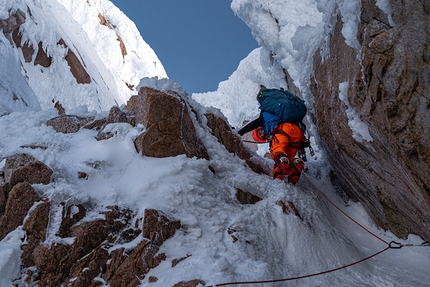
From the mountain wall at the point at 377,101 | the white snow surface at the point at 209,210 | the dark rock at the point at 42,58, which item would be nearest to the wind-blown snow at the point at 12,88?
the white snow surface at the point at 209,210

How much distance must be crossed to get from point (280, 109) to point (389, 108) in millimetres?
2175

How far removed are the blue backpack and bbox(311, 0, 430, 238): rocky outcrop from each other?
1.48ft

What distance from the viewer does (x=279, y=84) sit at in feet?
43.1

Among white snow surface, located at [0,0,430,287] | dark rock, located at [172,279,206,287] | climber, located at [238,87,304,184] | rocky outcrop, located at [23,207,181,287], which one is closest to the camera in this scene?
dark rock, located at [172,279,206,287]

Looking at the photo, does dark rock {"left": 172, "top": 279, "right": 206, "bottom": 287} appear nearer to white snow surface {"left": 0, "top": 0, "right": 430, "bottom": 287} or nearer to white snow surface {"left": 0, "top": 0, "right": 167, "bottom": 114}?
white snow surface {"left": 0, "top": 0, "right": 430, "bottom": 287}

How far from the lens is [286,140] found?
14.8 feet

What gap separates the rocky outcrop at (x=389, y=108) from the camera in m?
2.35

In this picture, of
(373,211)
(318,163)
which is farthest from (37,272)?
(318,163)

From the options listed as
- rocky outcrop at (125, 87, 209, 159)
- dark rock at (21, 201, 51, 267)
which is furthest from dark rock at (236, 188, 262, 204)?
dark rock at (21, 201, 51, 267)

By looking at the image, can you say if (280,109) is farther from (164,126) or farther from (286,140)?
(164,126)

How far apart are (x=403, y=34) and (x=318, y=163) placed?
3.86 meters

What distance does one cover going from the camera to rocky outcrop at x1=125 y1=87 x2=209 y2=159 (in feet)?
11.4

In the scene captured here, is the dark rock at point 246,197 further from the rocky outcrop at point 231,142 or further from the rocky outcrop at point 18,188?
the rocky outcrop at point 18,188

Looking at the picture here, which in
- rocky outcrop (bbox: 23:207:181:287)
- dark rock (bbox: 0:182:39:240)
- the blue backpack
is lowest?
rocky outcrop (bbox: 23:207:181:287)
